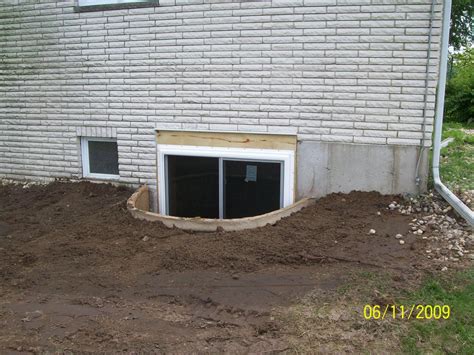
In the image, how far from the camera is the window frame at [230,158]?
5891mm

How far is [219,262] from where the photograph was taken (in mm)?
4512

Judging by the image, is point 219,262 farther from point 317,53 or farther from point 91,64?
point 91,64

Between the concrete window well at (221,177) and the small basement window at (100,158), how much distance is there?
33.8 inches

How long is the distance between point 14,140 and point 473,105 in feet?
54.4

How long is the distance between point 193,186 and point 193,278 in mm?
2426

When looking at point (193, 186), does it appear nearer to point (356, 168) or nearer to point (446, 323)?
point (356, 168)

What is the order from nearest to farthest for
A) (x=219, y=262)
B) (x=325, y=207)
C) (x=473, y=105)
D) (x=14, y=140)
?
1. (x=219, y=262)
2. (x=325, y=207)
3. (x=14, y=140)
4. (x=473, y=105)

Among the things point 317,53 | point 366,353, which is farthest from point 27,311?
point 317,53

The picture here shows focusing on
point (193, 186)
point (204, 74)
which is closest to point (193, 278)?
point (193, 186)

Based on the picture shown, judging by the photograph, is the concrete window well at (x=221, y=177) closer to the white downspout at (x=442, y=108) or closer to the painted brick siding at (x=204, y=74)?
the painted brick siding at (x=204, y=74)

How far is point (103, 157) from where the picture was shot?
7.17 meters

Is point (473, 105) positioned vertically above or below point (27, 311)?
above

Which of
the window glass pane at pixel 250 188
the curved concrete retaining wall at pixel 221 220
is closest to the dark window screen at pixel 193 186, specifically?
the window glass pane at pixel 250 188

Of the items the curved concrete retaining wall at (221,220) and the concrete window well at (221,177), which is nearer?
the curved concrete retaining wall at (221,220)
